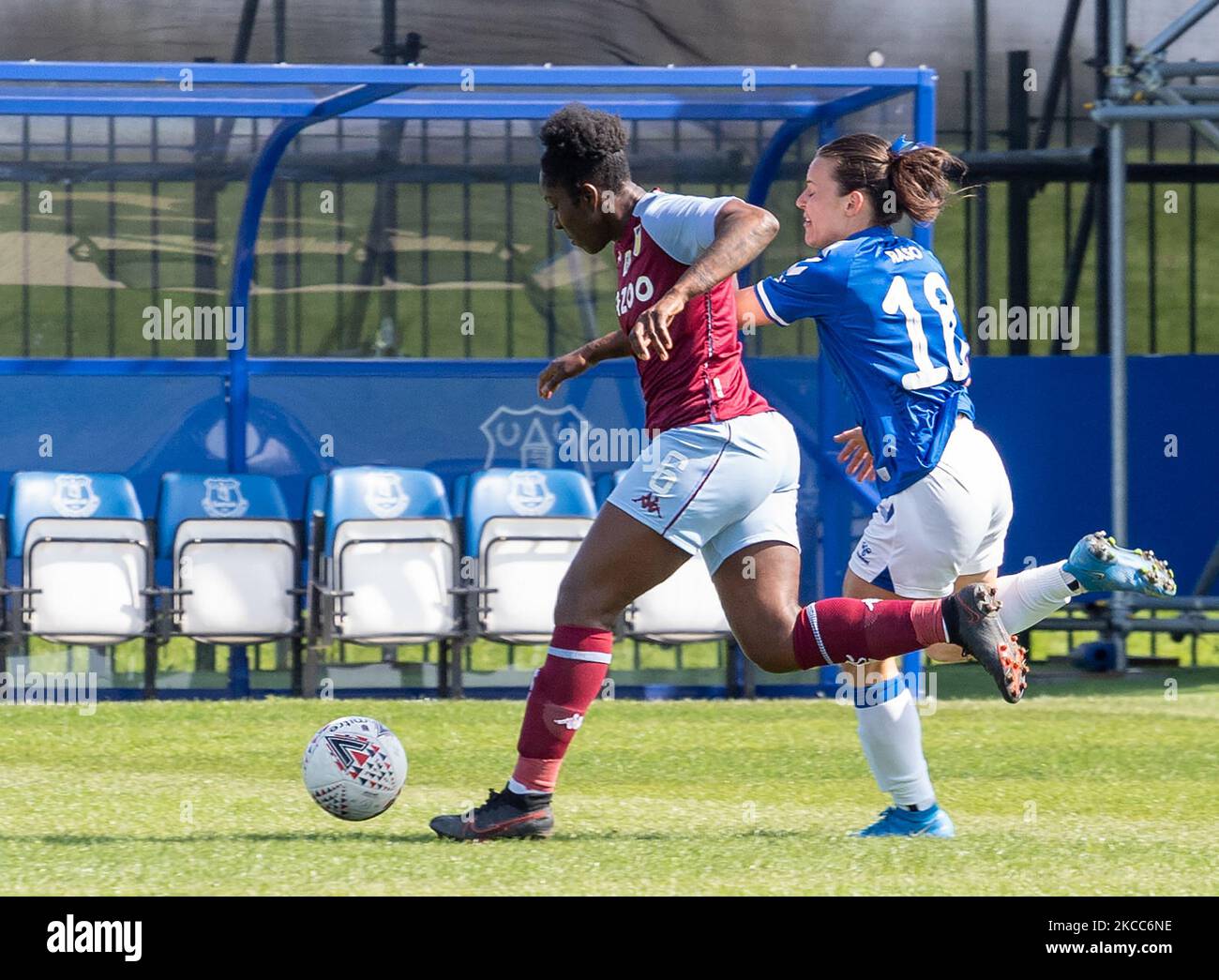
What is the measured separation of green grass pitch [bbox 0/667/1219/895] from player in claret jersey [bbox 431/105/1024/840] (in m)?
0.43

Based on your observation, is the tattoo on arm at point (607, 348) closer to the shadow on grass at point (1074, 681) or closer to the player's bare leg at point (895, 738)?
the player's bare leg at point (895, 738)

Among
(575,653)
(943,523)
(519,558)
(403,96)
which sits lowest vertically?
(575,653)

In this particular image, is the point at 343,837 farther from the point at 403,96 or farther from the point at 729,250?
the point at 403,96

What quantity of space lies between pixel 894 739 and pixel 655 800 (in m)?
1.44

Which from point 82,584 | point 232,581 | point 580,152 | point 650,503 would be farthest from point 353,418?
point 650,503

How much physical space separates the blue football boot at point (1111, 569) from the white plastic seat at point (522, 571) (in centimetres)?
451

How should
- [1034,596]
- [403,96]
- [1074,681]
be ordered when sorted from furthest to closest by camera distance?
[1074,681], [403,96], [1034,596]

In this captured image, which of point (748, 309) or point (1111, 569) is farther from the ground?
point (748, 309)

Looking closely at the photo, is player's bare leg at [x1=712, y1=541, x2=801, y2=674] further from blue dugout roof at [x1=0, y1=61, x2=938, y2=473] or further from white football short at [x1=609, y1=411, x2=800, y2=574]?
blue dugout roof at [x1=0, y1=61, x2=938, y2=473]

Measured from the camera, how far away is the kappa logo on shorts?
5707 mm

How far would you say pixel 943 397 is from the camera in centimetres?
595

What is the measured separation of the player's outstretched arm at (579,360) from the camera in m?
5.95

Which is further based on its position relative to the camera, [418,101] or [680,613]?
[418,101]

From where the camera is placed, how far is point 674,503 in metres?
5.69
